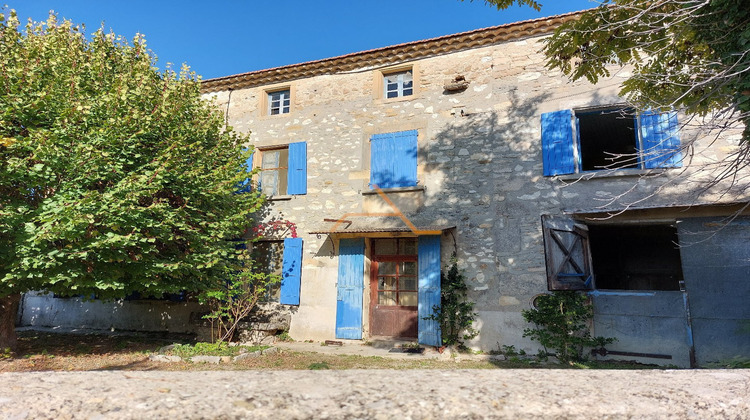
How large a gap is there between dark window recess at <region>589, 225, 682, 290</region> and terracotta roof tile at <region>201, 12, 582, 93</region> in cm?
539

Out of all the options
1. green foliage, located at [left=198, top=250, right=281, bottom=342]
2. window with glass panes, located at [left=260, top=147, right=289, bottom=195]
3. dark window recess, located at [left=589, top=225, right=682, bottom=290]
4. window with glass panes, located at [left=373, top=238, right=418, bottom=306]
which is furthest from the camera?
dark window recess, located at [left=589, top=225, right=682, bottom=290]

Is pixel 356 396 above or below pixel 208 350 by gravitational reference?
above

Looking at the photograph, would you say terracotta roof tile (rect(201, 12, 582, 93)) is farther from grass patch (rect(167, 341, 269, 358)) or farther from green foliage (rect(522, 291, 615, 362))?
grass patch (rect(167, 341, 269, 358))

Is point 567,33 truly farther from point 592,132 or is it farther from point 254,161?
point 254,161

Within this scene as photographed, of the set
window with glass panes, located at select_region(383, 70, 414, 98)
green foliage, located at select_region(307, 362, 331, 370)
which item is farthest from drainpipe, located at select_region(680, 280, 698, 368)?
window with glass panes, located at select_region(383, 70, 414, 98)

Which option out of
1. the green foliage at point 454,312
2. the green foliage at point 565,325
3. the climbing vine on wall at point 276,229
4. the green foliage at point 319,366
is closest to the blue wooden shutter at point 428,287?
the green foliage at point 454,312

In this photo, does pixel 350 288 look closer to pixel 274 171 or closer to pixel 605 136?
pixel 274 171

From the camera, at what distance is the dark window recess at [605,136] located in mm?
8188

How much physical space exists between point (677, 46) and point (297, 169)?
7.39 metres

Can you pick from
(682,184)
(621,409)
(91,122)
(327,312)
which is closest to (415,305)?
(327,312)

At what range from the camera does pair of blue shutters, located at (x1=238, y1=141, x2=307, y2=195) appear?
966 cm

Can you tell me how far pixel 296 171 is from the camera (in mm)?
9766

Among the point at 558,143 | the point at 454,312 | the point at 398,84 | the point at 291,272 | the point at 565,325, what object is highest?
the point at 398,84

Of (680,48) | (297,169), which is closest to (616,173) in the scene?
(680,48)
